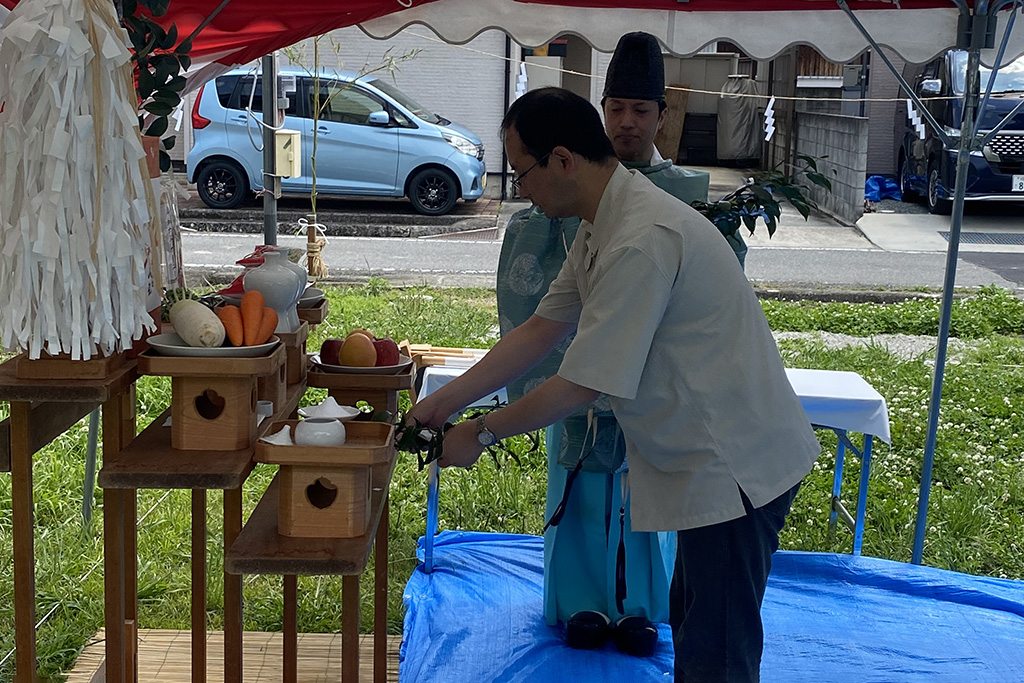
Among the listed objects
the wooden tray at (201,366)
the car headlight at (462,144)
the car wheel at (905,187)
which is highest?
the car headlight at (462,144)

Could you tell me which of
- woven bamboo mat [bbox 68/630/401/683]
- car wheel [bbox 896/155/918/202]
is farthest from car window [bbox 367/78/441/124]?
woven bamboo mat [bbox 68/630/401/683]

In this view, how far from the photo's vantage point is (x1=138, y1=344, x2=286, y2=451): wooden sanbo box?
5.90 ft

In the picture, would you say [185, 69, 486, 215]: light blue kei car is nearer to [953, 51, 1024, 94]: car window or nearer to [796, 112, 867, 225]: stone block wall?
[796, 112, 867, 225]: stone block wall

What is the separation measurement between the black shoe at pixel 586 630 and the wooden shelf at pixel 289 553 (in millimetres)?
1194

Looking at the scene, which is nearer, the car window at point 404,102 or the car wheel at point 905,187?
the car window at point 404,102

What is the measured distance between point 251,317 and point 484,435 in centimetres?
46

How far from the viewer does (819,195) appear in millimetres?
12336

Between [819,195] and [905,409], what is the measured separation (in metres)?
7.82

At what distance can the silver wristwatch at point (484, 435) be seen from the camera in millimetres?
1901

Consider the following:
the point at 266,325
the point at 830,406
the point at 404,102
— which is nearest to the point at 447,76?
the point at 404,102

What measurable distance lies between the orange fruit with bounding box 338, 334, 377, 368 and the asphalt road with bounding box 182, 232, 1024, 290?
5.38 m

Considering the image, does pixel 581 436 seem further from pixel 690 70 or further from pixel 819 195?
pixel 690 70

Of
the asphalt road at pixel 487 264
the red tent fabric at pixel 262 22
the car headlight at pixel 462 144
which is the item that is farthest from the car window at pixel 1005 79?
the red tent fabric at pixel 262 22

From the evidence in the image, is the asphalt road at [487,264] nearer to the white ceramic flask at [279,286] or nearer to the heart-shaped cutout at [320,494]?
the white ceramic flask at [279,286]
